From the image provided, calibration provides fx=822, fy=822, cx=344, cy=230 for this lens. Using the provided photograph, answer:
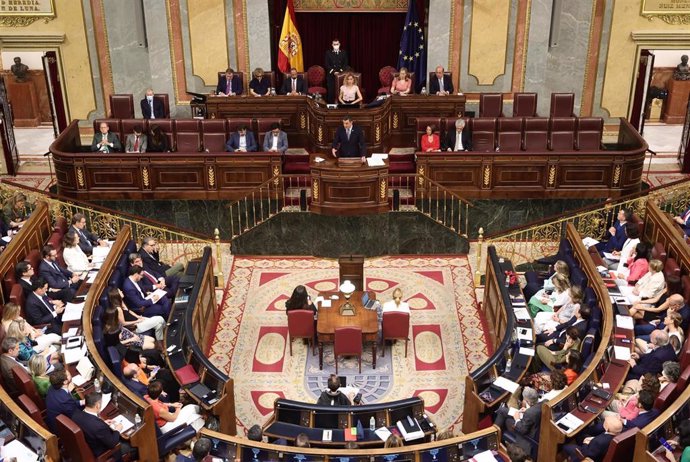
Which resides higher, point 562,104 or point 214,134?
point 562,104

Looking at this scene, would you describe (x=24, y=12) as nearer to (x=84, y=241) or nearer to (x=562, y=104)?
(x=84, y=241)

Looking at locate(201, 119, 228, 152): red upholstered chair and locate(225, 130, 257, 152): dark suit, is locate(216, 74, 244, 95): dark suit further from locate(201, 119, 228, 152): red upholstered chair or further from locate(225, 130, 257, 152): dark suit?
locate(225, 130, 257, 152): dark suit

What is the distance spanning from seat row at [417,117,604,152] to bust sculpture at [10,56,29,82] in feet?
32.0

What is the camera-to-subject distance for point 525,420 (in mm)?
7586

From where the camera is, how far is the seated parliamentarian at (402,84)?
14438 millimetres

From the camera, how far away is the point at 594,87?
15758 mm

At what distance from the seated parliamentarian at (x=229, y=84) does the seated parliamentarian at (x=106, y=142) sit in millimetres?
2302

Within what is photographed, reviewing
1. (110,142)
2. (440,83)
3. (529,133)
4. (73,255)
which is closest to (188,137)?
(110,142)

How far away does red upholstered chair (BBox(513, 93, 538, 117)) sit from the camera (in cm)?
1470

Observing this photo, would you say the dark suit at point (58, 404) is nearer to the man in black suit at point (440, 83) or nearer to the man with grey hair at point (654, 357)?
the man with grey hair at point (654, 357)

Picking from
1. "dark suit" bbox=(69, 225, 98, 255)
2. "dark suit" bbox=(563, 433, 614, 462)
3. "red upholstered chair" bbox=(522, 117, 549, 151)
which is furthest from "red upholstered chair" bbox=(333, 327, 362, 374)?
"red upholstered chair" bbox=(522, 117, 549, 151)

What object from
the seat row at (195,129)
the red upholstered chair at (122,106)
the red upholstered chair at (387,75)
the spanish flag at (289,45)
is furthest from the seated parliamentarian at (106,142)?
the red upholstered chair at (387,75)

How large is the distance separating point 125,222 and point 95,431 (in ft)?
19.2

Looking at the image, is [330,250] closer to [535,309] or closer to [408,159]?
[408,159]
